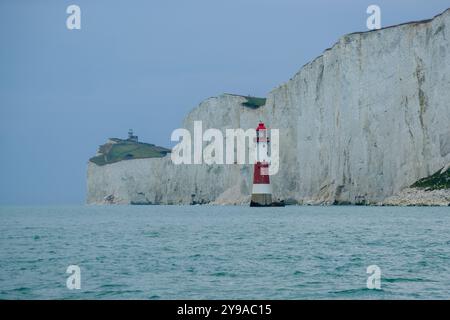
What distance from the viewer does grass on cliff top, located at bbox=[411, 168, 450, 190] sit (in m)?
63.4

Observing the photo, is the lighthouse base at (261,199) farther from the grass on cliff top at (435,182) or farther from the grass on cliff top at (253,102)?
the grass on cliff top at (253,102)

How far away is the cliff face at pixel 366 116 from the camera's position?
222 feet

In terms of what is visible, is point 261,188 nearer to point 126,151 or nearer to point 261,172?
point 261,172

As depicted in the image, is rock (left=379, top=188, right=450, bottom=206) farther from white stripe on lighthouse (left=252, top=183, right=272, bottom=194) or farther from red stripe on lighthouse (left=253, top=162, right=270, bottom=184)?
red stripe on lighthouse (left=253, top=162, right=270, bottom=184)

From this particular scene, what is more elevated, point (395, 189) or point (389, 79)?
point (389, 79)

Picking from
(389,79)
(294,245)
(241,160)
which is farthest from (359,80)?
(294,245)

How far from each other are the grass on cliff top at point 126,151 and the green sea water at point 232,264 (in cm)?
9841

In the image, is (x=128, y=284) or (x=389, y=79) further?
(x=389, y=79)

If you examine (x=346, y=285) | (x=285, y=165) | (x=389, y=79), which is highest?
(x=389, y=79)

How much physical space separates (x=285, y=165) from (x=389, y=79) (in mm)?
17980

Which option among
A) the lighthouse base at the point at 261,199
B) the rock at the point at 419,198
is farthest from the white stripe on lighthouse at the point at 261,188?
the rock at the point at 419,198

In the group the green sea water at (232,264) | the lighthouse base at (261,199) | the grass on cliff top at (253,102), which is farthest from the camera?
the grass on cliff top at (253,102)
